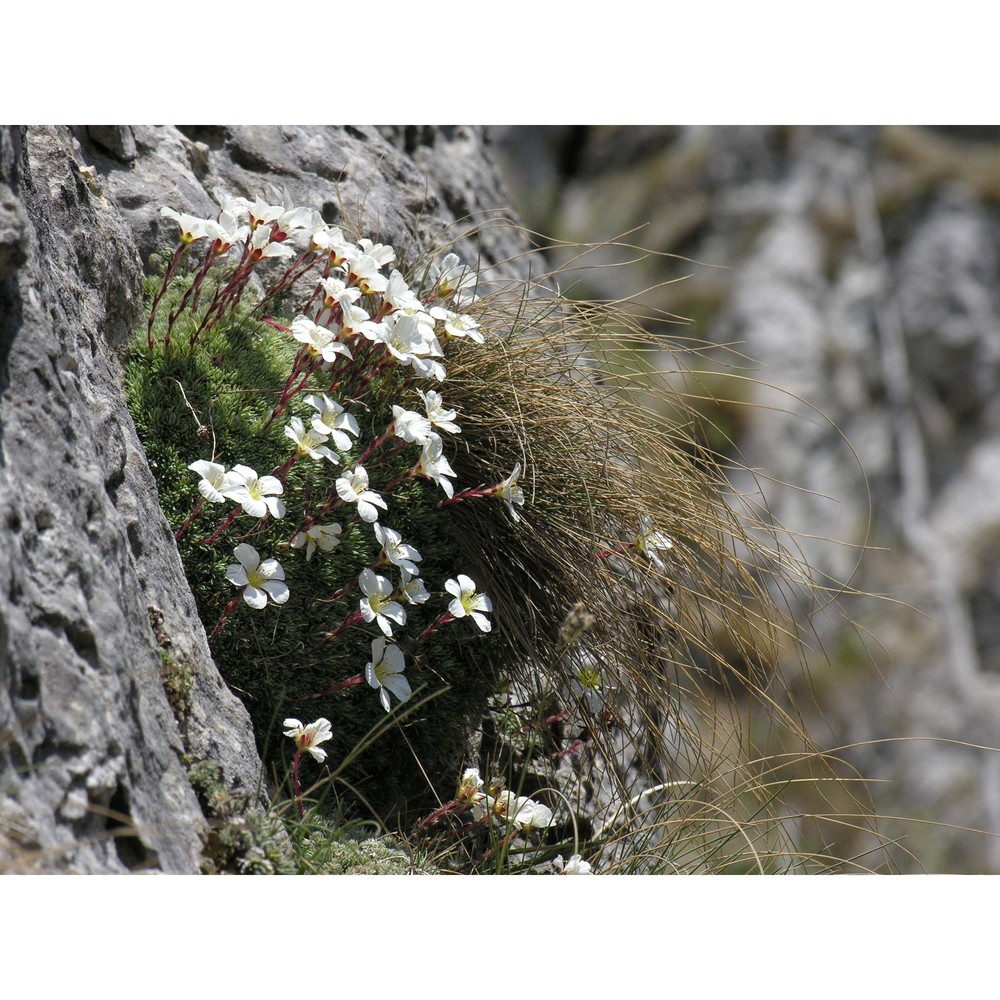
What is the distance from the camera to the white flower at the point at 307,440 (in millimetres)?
1799

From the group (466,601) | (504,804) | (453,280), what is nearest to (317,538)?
(466,601)

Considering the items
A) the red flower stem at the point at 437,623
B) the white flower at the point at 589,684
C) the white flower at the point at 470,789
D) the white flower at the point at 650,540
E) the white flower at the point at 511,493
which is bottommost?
the white flower at the point at 470,789

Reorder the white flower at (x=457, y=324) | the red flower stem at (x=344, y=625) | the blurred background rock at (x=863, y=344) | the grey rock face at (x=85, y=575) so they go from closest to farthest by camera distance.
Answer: the grey rock face at (x=85, y=575), the red flower stem at (x=344, y=625), the white flower at (x=457, y=324), the blurred background rock at (x=863, y=344)

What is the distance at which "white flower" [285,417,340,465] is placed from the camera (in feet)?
5.90

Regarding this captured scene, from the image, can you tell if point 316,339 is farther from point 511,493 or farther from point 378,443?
point 511,493

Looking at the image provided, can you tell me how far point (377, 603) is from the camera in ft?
6.06

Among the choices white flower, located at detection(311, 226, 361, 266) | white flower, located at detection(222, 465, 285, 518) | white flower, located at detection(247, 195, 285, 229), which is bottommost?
white flower, located at detection(222, 465, 285, 518)

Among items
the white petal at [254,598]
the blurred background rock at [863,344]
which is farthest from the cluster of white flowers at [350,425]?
the blurred background rock at [863,344]

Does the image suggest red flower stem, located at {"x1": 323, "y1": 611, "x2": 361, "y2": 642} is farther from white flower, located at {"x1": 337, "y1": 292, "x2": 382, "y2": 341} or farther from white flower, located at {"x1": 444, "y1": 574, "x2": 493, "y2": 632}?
white flower, located at {"x1": 337, "y1": 292, "x2": 382, "y2": 341}

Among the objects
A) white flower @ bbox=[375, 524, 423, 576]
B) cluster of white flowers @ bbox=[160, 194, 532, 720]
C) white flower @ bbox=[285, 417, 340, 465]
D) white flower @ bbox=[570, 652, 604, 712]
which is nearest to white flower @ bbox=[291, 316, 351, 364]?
cluster of white flowers @ bbox=[160, 194, 532, 720]

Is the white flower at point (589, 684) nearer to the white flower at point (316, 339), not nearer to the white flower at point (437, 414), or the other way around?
the white flower at point (437, 414)

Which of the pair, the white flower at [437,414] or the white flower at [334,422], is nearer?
the white flower at [334,422]

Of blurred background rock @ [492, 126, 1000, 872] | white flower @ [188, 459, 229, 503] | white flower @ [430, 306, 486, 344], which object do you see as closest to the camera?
white flower @ [188, 459, 229, 503]

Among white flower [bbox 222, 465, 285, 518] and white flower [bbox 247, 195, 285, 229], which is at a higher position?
white flower [bbox 247, 195, 285, 229]
